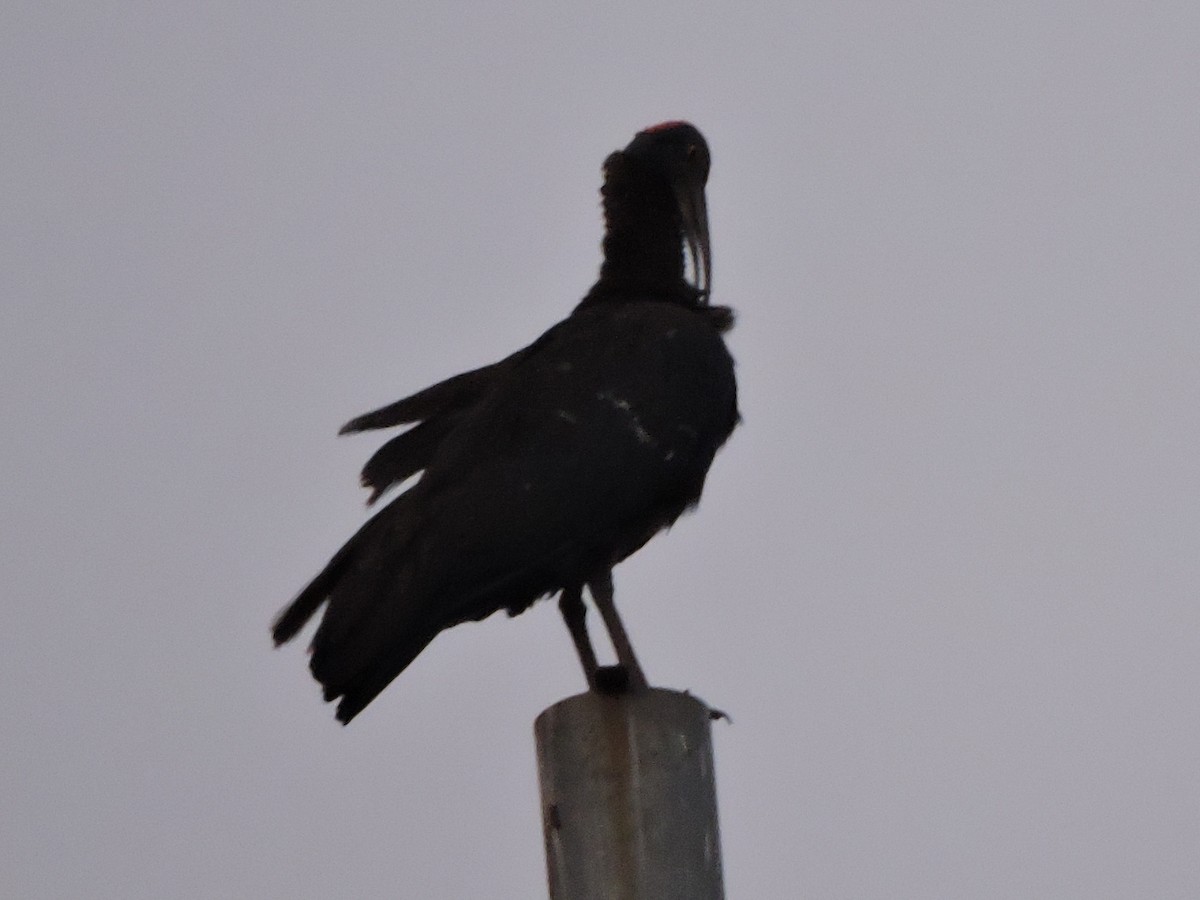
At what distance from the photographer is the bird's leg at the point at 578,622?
560 cm

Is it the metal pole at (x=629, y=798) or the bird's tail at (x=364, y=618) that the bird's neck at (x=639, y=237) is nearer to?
the bird's tail at (x=364, y=618)

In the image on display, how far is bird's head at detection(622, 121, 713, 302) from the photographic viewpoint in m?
6.57

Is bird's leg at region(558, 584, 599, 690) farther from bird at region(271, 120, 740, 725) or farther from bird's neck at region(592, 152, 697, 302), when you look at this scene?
bird's neck at region(592, 152, 697, 302)

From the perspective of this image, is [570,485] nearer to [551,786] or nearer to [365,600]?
[365,600]

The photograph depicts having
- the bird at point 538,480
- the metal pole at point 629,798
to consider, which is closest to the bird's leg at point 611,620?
the bird at point 538,480

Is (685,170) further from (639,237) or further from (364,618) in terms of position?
(364,618)

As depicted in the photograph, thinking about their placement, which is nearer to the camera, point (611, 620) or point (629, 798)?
point (629, 798)

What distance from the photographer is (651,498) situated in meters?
5.51

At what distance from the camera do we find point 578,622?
5656 millimetres

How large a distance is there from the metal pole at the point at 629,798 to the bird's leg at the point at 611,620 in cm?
90

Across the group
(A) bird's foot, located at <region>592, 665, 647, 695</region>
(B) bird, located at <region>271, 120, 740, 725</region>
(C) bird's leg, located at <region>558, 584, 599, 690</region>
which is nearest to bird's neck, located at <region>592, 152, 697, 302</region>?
(B) bird, located at <region>271, 120, 740, 725</region>

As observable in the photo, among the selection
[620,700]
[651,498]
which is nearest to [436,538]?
[651,498]

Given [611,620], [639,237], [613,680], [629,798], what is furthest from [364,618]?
[639,237]

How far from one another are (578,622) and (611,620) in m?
0.23
